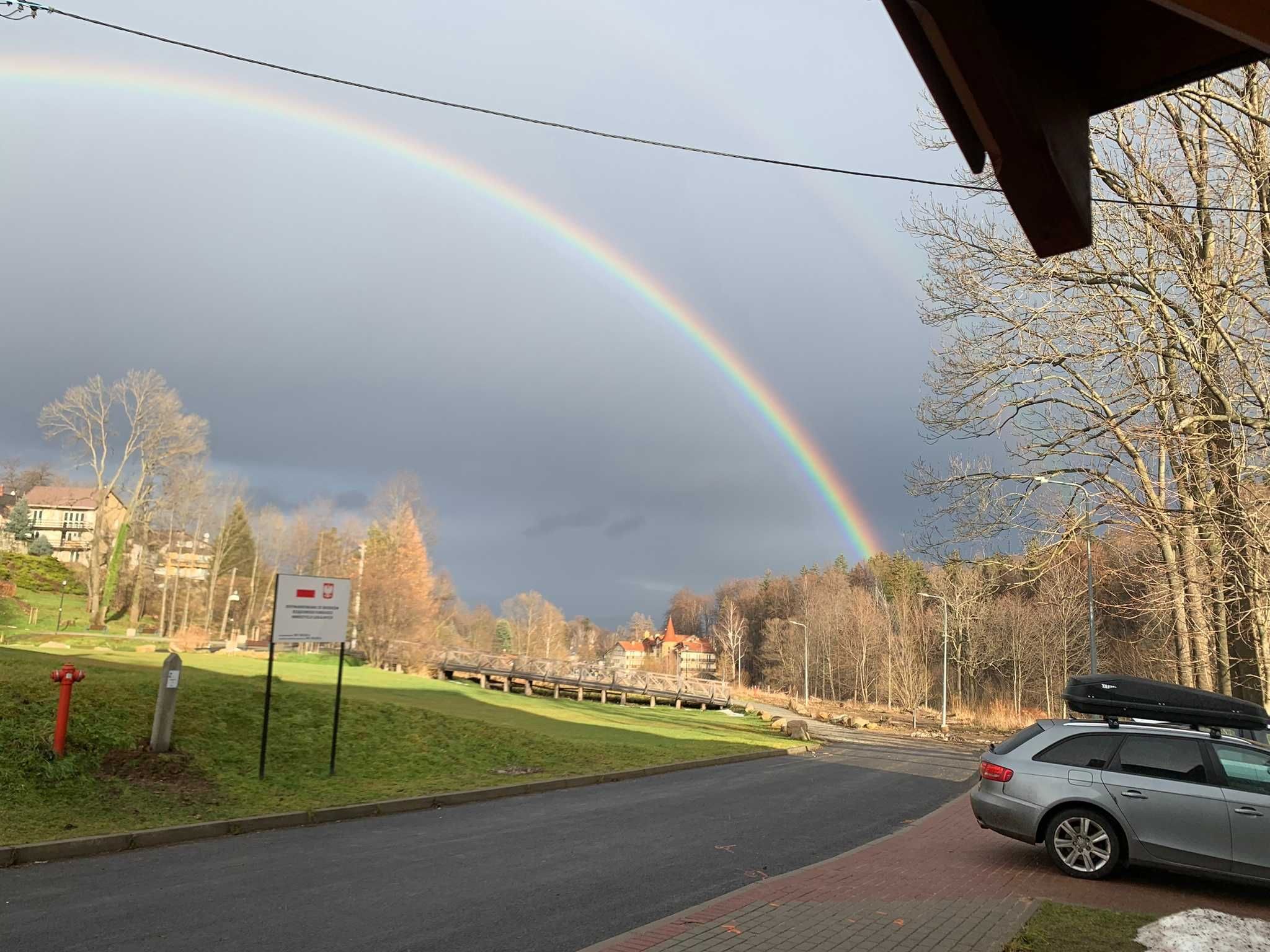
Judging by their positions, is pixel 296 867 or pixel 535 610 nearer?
pixel 296 867

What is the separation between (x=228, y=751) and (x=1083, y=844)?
11.5m

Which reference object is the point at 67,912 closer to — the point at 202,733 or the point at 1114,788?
the point at 202,733

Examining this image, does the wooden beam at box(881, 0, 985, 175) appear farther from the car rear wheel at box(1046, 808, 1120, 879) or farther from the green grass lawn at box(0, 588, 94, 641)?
the green grass lawn at box(0, 588, 94, 641)

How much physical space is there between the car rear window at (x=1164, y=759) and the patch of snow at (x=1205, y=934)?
173 centimetres

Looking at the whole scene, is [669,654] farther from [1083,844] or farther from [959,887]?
[959,887]

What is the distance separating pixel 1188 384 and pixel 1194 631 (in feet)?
16.6

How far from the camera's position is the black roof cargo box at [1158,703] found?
8812mm

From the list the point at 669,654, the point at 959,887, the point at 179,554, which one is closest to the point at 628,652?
the point at 669,654

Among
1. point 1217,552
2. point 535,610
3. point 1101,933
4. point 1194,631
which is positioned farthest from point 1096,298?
point 535,610

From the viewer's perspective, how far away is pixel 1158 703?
922 centimetres

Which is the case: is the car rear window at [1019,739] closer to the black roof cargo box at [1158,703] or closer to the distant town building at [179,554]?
the black roof cargo box at [1158,703]

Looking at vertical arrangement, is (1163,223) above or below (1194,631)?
above

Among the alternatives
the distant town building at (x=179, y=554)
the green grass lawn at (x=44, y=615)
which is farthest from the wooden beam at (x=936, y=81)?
the distant town building at (x=179, y=554)

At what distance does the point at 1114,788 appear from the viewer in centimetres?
861
